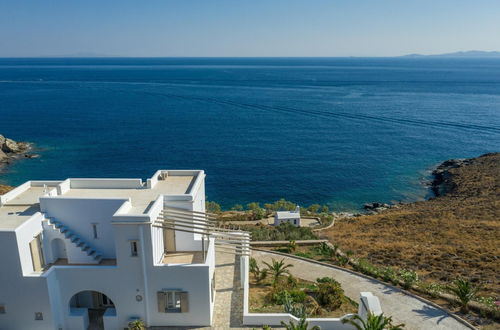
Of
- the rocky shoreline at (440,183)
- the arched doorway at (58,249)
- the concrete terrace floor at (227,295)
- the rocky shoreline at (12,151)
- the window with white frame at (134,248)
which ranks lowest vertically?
the rocky shoreline at (440,183)

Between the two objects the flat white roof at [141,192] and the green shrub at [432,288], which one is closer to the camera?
the flat white roof at [141,192]

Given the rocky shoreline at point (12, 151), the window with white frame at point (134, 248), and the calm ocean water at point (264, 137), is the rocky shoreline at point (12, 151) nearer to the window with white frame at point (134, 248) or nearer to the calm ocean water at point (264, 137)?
the calm ocean water at point (264, 137)

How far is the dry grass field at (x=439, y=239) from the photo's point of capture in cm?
2480

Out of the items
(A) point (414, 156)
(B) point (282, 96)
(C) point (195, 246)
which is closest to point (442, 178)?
(A) point (414, 156)

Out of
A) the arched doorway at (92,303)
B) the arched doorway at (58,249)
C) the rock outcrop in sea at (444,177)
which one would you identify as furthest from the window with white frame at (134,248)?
the rock outcrop in sea at (444,177)

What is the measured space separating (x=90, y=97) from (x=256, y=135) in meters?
76.7

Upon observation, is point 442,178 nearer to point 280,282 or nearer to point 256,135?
point 256,135

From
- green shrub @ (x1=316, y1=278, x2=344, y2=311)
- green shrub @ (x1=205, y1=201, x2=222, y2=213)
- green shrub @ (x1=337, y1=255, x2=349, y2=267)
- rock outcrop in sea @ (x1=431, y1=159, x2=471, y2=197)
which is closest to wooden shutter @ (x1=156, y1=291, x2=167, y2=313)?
green shrub @ (x1=316, y1=278, x2=344, y2=311)

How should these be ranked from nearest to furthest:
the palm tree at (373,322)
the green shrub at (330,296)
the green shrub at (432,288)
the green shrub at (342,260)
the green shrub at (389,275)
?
the palm tree at (373,322) < the green shrub at (330,296) < the green shrub at (432,288) < the green shrub at (389,275) < the green shrub at (342,260)

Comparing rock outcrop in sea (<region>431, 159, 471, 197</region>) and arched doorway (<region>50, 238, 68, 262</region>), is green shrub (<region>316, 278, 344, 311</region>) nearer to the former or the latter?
arched doorway (<region>50, 238, 68, 262</region>)

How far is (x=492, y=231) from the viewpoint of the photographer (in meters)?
33.1

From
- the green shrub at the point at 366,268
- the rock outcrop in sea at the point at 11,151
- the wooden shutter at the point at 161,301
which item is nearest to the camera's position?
the wooden shutter at the point at 161,301

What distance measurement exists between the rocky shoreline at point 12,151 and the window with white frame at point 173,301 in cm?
6405

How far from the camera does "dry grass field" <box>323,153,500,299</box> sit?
24.8 m
